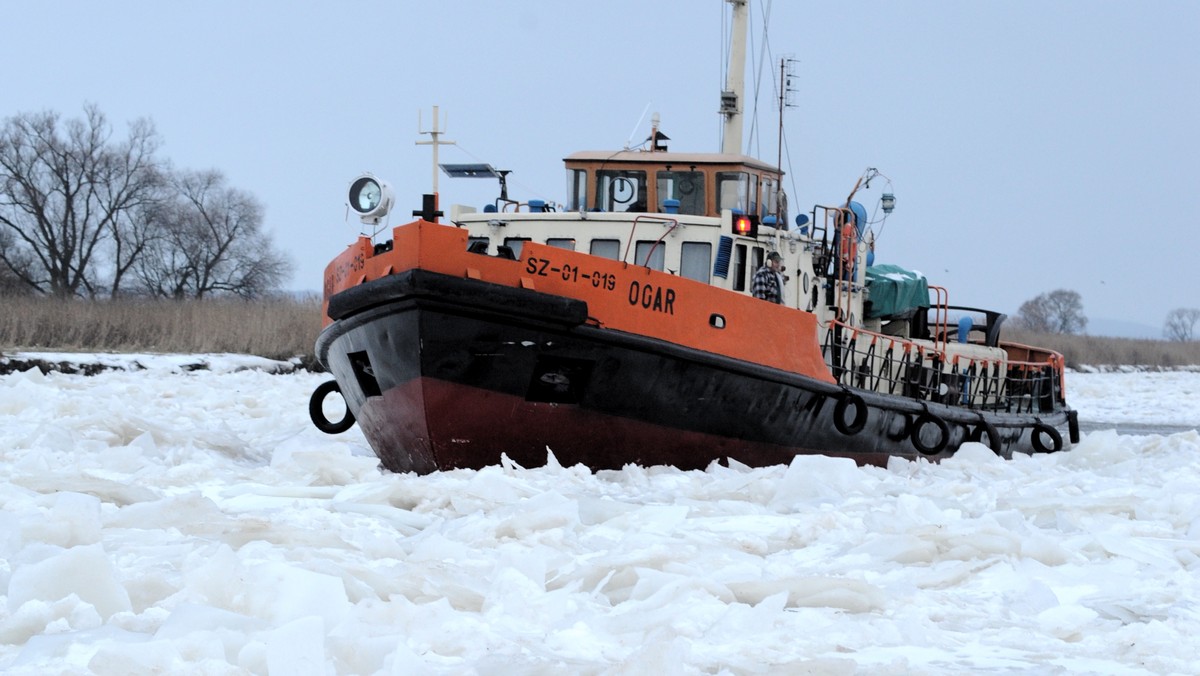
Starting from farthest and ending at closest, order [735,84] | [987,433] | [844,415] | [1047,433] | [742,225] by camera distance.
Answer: [1047,433]
[735,84]
[987,433]
[844,415]
[742,225]

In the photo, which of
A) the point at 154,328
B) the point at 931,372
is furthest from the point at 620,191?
the point at 154,328

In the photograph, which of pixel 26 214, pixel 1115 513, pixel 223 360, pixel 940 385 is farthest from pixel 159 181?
pixel 1115 513

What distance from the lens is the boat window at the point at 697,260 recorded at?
9.01 metres

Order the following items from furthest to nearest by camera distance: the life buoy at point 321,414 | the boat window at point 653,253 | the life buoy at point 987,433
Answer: the life buoy at point 987,433 < the life buoy at point 321,414 < the boat window at point 653,253

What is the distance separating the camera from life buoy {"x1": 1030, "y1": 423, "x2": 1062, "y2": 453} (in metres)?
12.4

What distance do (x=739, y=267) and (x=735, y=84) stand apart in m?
3.30

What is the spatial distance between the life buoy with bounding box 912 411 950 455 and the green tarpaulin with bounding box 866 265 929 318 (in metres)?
1.49

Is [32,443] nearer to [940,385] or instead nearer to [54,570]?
[54,570]

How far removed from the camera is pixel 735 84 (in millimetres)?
11906

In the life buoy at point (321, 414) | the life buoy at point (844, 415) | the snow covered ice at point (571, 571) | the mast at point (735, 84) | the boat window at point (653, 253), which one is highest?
the mast at point (735, 84)

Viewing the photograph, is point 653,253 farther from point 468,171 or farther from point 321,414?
point 321,414

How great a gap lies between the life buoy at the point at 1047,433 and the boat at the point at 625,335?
5.03 feet

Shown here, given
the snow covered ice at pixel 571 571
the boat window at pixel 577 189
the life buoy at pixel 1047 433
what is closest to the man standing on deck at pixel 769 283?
the snow covered ice at pixel 571 571

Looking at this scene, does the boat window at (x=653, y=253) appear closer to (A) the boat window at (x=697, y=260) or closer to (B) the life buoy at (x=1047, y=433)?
(A) the boat window at (x=697, y=260)
